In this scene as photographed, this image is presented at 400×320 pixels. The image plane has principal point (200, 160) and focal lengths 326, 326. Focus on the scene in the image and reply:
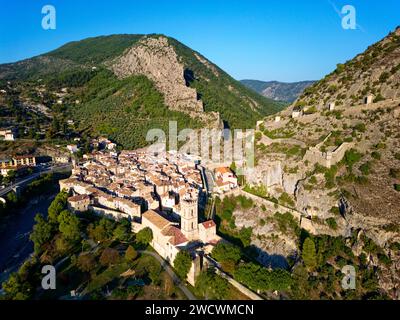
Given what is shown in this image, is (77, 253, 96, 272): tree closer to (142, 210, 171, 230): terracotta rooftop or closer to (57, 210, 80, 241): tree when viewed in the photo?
(57, 210, 80, 241): tree

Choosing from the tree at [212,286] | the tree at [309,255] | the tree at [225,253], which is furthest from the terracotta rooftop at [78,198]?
the tree at [309,255]

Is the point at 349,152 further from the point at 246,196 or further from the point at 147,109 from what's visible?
the point at 147,109

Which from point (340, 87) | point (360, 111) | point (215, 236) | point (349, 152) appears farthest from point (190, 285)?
point (340, 87)

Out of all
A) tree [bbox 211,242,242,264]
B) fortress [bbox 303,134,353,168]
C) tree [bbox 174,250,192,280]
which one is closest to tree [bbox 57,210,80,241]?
tree [bbox 174,250,192,280]

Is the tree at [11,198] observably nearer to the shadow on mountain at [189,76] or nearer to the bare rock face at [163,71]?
the bare rock face at [163,71]

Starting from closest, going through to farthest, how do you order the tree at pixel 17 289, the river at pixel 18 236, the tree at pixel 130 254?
the tree at pixel 17 289 → the tree at pixel 130 254 → the river at pixel 18 236
